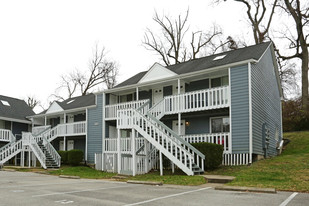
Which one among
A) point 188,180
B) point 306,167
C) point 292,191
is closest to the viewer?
point 292,191

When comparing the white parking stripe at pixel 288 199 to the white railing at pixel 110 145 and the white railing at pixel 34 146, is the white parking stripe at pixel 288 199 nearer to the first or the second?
the white railing at pixel 110 145

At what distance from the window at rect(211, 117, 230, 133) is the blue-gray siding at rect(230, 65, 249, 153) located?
193 centimetres

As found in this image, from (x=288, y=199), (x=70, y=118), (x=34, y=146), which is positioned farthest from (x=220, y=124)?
(x=70, y=118)

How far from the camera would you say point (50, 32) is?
19.6 meters

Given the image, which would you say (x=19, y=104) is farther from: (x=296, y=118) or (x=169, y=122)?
(x=296, y=118)

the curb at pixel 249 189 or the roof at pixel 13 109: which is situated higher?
the roof at pixel 13 109

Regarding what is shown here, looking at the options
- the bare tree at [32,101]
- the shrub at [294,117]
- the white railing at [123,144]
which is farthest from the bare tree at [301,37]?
the bare tree at [32,101]

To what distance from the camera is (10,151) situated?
24.6 meters

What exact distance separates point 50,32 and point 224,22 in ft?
84.3

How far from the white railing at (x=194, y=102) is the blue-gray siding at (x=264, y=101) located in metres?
1.69

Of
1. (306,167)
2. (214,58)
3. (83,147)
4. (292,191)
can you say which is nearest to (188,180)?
(292,191)

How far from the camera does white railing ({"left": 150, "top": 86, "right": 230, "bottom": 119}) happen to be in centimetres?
1638

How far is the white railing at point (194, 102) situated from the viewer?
1638 centimetres

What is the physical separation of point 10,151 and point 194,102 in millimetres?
16666
